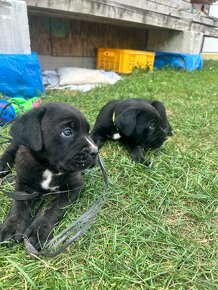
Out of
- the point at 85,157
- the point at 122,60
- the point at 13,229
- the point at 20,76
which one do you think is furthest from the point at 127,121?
the point at 122,60

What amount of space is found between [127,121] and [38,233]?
168 cm

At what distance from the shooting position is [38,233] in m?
1.93

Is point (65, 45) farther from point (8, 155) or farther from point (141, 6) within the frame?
point (8, 155)

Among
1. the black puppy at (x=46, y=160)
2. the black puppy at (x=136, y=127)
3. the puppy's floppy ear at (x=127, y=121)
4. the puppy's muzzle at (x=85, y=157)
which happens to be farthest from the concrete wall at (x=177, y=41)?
the puppy's muzzle at (x=85, y=157)

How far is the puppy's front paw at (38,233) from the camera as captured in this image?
1889 millimetres

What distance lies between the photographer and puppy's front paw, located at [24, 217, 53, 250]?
1889mm

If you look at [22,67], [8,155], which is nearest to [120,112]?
[8,155]

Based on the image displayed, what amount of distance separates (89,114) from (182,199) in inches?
107

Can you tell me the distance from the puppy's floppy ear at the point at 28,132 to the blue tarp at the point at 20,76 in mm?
3563

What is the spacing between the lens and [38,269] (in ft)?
5.70

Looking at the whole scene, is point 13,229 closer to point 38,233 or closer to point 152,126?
point 38,233

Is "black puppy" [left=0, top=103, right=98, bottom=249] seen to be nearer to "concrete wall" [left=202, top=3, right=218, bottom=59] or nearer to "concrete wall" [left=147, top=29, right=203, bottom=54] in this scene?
"concrete wall" [left=147, top=29, right=203, bottom=54]

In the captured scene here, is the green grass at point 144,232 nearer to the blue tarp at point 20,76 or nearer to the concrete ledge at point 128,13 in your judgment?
the blue tarp at point 20,76

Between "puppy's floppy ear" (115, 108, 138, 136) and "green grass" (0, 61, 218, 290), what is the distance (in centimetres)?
34
